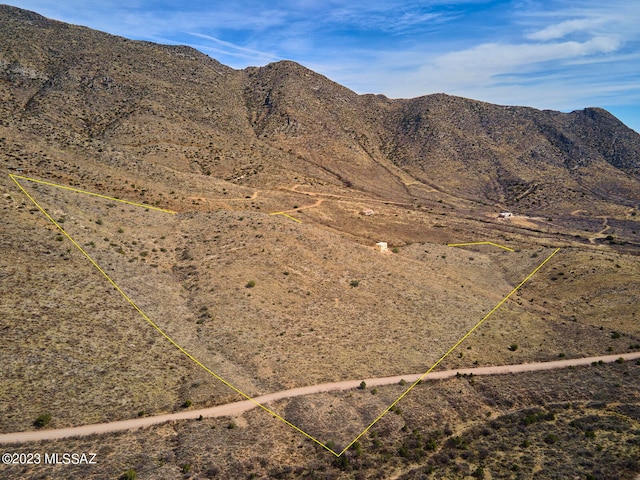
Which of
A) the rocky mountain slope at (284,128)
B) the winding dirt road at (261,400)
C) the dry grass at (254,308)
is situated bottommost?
the winding dirt road at (261,400)

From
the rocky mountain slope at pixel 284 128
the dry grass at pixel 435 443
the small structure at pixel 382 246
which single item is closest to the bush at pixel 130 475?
the dry grass at pixel 435 443

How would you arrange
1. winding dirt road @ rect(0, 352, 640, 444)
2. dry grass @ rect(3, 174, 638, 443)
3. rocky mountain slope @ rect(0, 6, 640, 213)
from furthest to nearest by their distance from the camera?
rocky mountain slope @ rect(0, 6, 640, 213) → dry grass @ rect(3, 174, 638, 443) → winding dirt road @ rect(0, 352, 640, 444)

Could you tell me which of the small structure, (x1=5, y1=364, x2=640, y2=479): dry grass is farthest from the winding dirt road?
the small structure

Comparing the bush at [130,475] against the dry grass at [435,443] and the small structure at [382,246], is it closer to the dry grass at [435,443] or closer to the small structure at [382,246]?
the dry grass at [435,443]

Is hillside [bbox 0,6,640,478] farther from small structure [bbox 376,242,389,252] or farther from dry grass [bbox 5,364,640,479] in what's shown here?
small structure [bbox 376,242,389,252]

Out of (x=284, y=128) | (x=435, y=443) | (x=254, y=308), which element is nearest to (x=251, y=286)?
(x=254, y=308)

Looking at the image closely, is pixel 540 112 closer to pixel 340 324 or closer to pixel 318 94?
pixel 318 94
